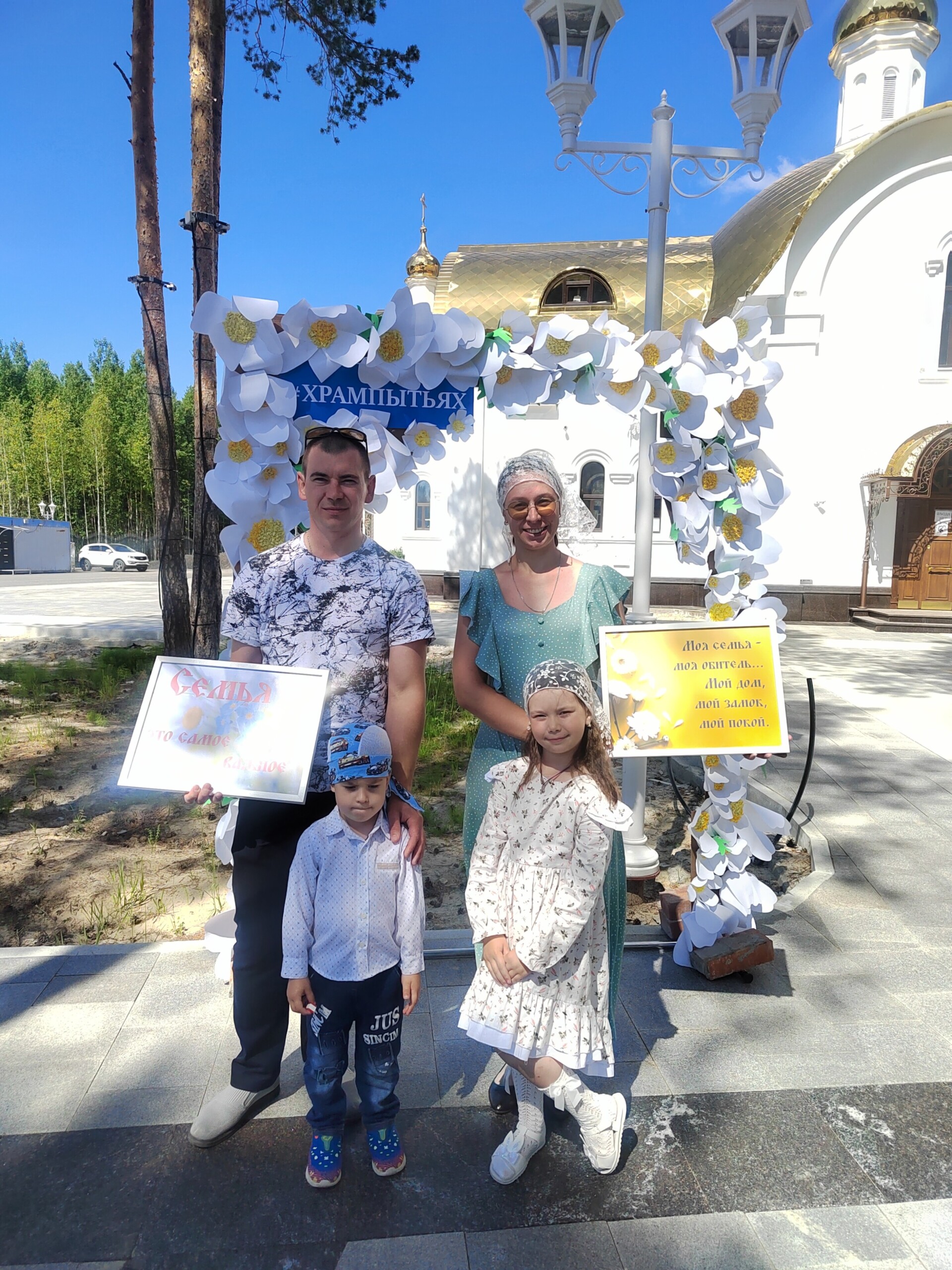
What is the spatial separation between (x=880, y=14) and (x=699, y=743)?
90.5 ft

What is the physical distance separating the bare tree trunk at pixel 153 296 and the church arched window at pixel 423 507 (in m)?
15.1

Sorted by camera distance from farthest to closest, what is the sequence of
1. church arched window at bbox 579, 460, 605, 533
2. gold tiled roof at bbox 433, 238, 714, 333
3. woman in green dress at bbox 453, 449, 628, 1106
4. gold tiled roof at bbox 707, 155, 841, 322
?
1. church arched window at bbox 579, 460, 605, 533
2. gold tiled roof at bbox 433, 238, 714, 333
3. gold tiled roof at bbox 707, 155, 841, 322
4. woman in green dress at bbox 453, 449, 628, 1106

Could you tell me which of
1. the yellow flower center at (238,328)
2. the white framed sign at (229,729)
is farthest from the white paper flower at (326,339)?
the white framed sign at (229,729)

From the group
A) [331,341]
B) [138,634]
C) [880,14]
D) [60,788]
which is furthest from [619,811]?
[880,14]

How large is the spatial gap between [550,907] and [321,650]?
994mm

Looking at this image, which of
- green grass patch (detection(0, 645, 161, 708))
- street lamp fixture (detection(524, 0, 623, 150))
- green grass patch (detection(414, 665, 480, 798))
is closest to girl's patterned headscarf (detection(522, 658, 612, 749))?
green grass patch (detection(414, 665, 480, 798))

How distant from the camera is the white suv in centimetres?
4225

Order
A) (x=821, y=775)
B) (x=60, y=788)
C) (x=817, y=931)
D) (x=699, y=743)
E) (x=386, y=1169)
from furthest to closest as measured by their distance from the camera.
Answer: (x=821, y=775), (x=60, y=788), (x=817, y=931), (x=699, y=743), (x=386, y=1169)

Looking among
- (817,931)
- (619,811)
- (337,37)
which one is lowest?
(817,931)

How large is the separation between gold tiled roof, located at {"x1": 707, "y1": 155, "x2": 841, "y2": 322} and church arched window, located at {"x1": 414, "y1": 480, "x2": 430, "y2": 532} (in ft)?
27.7

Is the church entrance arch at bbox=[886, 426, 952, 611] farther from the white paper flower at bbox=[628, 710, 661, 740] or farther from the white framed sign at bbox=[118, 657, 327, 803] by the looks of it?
the white framed sign at bbox=[118, 657, 327, 803]

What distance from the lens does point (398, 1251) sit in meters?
2.17

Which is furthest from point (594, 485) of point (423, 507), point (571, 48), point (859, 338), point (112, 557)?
point (112, 557)

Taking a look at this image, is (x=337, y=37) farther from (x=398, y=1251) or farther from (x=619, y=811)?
(x=398, y=1251)
